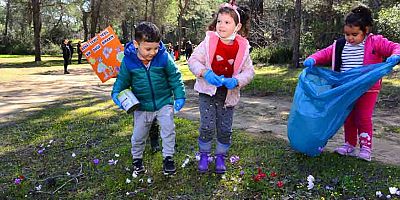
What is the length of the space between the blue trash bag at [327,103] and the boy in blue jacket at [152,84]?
1.26 meters

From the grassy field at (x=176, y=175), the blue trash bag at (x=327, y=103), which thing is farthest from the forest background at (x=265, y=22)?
the grassy field at (x=176, y=175)

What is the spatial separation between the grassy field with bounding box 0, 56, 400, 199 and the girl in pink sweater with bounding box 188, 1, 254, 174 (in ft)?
1.66

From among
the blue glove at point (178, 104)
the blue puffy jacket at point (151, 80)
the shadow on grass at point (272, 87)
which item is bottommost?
the shadow on grass at point (272, 87)

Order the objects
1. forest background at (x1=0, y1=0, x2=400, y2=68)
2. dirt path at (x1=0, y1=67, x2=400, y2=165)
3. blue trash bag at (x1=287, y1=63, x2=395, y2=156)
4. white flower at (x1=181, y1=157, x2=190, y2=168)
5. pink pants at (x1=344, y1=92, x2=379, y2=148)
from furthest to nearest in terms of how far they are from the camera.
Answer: forest background at (x1=0, y1=0, x2=400, y2=68) < dirt path at (x1=0, y1=67, x2=400, y2=165) < white flower at (x1=181, y1=157, x2=190, y2=168) < pink pants at (x1=344, y1=92, x2=379, y2=148) < blue trash bag at (x1=287, y1=63, x2=395, y2=156)

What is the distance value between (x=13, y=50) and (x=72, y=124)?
1620 inches

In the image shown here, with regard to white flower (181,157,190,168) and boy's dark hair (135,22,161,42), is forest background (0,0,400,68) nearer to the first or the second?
boy's dark hair (135,22,161,42)

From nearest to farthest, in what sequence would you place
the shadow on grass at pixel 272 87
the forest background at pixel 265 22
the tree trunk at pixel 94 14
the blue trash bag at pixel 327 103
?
the blue trash bag at pixel 327 103, the shadow on grass at pixel 272 87, the forest background at pixel 265 22, the tree trunk at pixel 94 14

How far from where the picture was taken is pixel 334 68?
14.4 feet

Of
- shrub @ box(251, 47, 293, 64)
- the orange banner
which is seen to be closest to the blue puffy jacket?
the orange banner

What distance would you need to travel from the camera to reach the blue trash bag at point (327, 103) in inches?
159

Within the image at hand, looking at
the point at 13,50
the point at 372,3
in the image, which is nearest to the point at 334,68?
the point at 372,3

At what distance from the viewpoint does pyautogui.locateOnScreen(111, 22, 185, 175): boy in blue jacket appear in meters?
3.84

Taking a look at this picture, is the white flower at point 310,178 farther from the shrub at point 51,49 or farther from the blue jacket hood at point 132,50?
the shrub at point 51,49

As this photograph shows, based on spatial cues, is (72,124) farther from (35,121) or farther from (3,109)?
(3,109)
